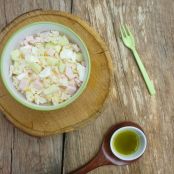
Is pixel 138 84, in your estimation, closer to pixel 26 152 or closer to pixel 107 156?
pixel 107 156

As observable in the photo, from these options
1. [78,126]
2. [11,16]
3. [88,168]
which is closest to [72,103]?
[78,126]

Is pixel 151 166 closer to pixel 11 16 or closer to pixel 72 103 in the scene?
pixel 72 103

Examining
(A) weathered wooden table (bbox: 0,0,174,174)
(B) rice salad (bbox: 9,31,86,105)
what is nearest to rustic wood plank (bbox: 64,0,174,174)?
(A) weathered wooden table (bbox: 0,0,174,174)

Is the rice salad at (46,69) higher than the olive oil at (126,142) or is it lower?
higher

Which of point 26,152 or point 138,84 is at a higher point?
point 138,84

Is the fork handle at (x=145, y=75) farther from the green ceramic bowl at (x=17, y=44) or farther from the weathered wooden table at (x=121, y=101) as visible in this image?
the green ceramic bowl at (x=17, y=44)

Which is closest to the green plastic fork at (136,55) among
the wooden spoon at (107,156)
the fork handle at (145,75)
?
the fork handle at (145,75)

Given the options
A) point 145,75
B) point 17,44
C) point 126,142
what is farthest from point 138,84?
point 17,44
